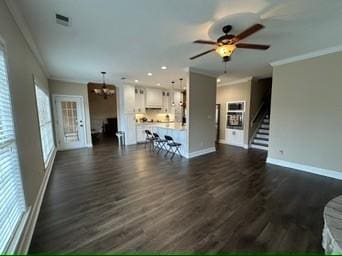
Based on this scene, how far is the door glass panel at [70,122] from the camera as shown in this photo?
636 cm

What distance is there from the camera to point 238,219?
7.23 feet

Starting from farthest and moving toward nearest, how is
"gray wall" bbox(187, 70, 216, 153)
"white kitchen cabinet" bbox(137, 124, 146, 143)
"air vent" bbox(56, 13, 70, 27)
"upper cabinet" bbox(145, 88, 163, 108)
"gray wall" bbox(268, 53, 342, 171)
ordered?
"upper cabinet" bbox(145, 88, 163, 108) < "white kitchen cabinet" bbox(137, 124, 146, 143) < "gray wall" bbox(187, 70, 216, 153) < "gray wall" bbox(268, 53, 342, 171) < "air vent" bbox(56, 13, 70, 27)

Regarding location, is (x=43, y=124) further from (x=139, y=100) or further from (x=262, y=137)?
(x=262, y=137)

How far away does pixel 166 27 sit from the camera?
2.48 m

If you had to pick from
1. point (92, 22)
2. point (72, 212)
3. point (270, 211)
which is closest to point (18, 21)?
point (92, 22)

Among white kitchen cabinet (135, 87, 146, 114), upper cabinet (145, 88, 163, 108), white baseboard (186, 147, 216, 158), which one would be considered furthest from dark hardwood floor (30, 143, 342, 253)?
upper cabinet (145, 88, 163, 108)

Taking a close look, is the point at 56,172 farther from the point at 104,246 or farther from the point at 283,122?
the point at 283,122

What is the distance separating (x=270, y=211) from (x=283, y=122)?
2818 millimetres

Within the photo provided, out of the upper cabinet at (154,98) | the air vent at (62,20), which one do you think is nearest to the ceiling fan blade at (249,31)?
the air vent at (62,20)

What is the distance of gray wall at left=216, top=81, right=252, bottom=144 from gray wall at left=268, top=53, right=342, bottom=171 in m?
1.97

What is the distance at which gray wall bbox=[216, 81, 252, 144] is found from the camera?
21.1ft

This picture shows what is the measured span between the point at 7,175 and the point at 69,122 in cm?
552

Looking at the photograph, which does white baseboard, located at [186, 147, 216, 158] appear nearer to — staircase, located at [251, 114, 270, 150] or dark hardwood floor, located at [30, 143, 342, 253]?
dark hardwood floor, located at [30, 143, 342, 253]

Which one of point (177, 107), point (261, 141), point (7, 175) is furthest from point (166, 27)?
point (177, 107)
